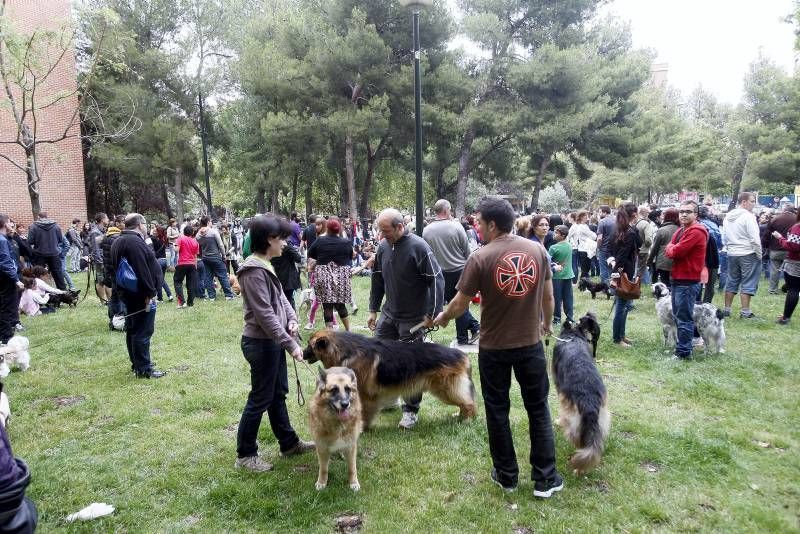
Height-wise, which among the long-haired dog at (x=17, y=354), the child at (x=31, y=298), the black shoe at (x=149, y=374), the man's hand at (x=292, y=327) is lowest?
the black shoe at (x=149, y=374)

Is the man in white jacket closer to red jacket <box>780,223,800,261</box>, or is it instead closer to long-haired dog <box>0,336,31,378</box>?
red jacket <box>780,223,800,261</box>

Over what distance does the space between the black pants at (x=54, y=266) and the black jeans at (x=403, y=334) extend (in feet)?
30.4

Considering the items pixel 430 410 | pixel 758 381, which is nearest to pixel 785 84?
pixel 758 381

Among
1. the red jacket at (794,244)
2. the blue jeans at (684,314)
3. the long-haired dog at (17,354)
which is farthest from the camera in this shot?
the red jacket at (794,244)

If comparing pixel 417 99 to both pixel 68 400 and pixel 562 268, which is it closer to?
pixel 562 268

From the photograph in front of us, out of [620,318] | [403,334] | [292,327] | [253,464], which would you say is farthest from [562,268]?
[253,464]

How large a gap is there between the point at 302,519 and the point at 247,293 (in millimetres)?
1541

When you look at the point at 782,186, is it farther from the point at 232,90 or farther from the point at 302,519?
the point at 302,519

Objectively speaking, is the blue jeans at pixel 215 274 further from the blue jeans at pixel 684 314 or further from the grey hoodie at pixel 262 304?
the blue jeans at pixel 684 314

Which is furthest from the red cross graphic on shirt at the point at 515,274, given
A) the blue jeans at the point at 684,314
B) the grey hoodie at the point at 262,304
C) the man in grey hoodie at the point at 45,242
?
the man in grey hoodie at the point at 45,242

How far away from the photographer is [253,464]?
376 centimetres

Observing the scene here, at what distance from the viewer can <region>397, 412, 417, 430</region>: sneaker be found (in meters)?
4.48

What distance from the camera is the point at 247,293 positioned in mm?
3406

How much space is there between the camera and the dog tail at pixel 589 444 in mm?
3402
